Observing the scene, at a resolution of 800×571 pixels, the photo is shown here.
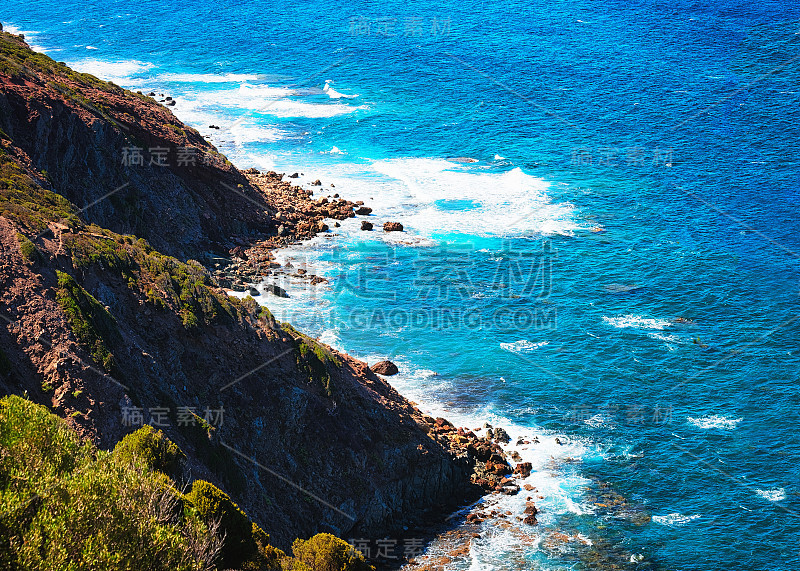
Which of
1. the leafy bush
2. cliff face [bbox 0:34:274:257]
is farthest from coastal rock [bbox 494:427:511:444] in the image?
the leafy bush

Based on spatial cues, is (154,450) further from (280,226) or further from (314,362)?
(280,226)

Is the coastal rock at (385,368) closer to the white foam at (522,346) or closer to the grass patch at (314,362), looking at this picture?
the white foam at (522,346)

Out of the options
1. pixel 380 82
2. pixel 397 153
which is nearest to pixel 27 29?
pixel 380 82

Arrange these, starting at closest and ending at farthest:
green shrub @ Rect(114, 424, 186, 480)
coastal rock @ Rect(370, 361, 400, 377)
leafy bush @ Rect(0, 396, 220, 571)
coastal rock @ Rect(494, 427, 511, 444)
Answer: leafy bush @ Rect(0, 396, 220, 571) → green shrub @ Rect(114, 424, 186, 480) → coastal rock @ Rect(494, 427, 511, 444) → coastal rock @ Rect(370, 361, 400, 377)

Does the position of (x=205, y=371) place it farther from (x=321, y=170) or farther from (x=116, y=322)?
(x=321, y=170)

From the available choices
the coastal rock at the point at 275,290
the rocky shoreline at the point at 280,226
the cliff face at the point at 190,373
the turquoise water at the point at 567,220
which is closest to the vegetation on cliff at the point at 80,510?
the cliff face at the point at 190,373

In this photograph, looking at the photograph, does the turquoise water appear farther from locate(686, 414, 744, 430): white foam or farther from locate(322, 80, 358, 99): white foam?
locate(322, 80, 358, 99): white foam

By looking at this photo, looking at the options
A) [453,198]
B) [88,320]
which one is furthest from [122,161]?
[453,198]
